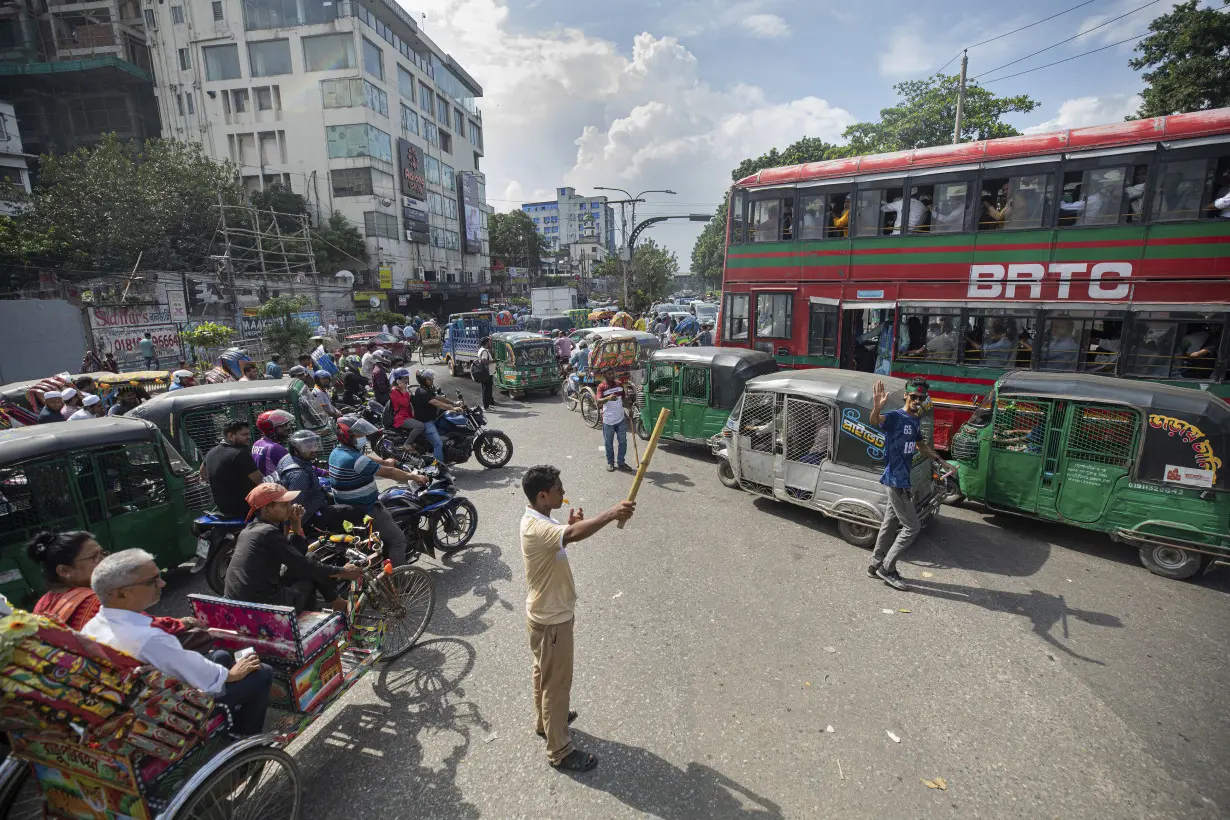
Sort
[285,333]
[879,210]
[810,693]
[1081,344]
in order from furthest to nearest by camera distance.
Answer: [285,333] < [879,210] < [1081,344] < [810,693]

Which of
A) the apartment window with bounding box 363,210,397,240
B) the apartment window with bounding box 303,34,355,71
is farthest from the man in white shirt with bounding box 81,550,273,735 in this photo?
the apartment window with bounding box 303,34,355,71

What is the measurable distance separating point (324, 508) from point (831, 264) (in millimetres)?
9872

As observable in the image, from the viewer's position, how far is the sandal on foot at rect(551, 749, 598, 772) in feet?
11.6

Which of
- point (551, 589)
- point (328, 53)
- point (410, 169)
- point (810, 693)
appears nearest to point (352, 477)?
point (551, 589)

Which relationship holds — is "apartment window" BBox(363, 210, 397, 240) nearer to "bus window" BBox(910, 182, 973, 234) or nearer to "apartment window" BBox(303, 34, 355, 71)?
"apartment window" BBox(303, 34, 355, 71)

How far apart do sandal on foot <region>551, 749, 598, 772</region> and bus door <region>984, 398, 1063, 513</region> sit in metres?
6.19

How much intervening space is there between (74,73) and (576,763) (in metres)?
63.2

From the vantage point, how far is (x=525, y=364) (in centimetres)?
1666

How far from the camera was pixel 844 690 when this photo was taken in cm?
423

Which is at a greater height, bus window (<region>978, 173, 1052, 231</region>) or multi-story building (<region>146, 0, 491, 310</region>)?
multi-story building (<region>146, 0, 491, 310</region>)

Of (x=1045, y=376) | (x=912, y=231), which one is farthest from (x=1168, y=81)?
(x=1045, y=376)

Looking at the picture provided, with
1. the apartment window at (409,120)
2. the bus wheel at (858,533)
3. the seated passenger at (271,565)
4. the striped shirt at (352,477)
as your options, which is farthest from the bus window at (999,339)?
the apartment window at (409,120)

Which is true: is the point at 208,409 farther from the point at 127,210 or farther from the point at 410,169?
the point at 410,169

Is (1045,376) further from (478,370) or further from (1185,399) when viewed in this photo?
(478,370)
